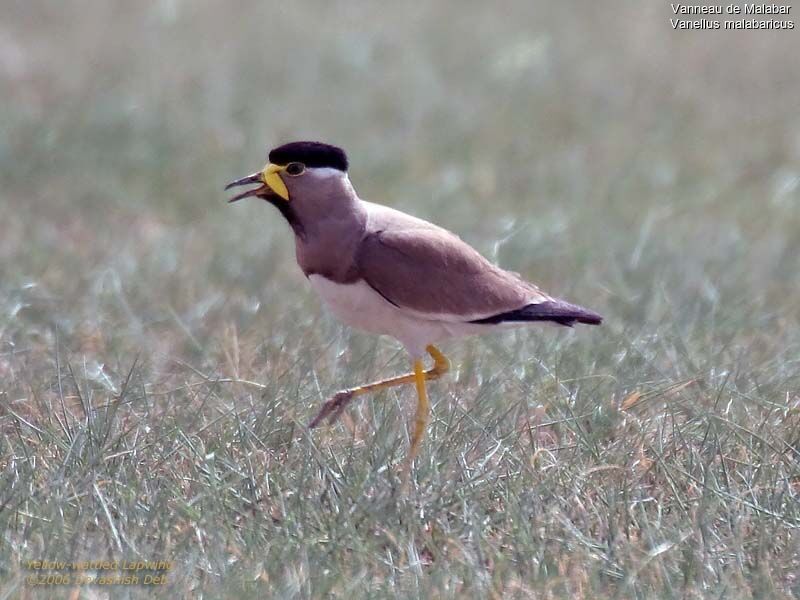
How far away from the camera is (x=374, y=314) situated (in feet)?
12.7

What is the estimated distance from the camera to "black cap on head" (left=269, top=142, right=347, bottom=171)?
3.91 m

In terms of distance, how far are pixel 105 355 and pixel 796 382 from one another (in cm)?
239

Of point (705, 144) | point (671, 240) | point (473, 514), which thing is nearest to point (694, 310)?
point (671, 240)

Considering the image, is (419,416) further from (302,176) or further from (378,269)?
(302,176)

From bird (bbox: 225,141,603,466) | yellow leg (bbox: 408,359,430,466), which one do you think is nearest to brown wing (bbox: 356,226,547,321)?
bird (bbox: 225,141,603,466)

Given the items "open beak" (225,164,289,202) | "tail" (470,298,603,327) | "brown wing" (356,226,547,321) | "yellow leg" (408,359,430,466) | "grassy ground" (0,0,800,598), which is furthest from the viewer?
"tail" (470,298,603,327)

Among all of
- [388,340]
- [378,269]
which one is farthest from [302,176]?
[388,340]

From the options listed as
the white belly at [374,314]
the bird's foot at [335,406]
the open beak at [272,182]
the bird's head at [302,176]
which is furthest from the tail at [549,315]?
the open beak at [272,182]

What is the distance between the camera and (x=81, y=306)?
17.5ft

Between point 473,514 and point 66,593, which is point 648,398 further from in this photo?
point 66,593

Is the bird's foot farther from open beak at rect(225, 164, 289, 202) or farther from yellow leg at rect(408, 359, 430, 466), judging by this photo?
open beak at rect(225, 164, 289, 202)

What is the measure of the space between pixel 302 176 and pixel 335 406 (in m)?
0.69

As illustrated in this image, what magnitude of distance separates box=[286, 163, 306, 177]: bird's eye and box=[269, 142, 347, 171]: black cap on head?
1cm

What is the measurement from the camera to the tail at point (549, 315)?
13.4 feet
